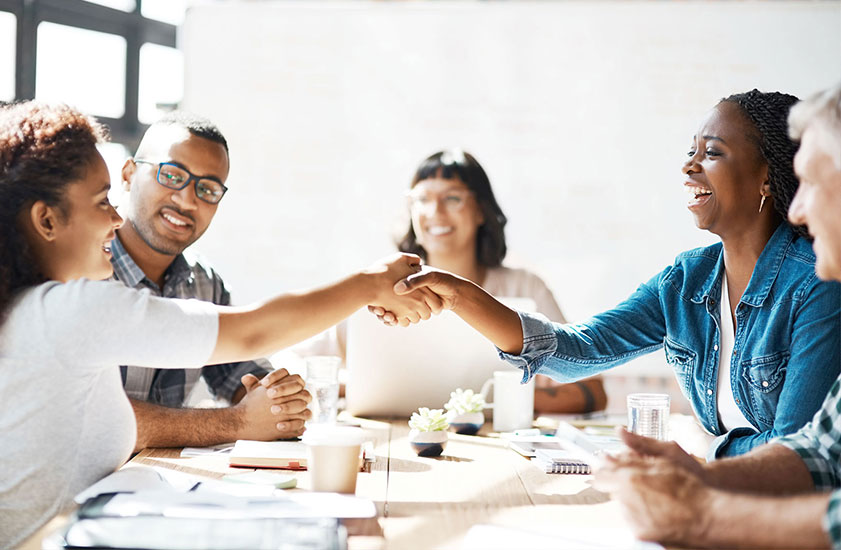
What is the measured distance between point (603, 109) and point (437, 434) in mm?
3166

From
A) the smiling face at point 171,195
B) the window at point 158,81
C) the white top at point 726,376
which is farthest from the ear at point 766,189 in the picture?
the window at point 158,81

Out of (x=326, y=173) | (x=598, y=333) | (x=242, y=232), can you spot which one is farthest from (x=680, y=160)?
(x=598, y=333)

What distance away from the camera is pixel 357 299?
61.9 inches

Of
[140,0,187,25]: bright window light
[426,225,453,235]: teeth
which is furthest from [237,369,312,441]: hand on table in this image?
[140,0,187,25]: bright window light

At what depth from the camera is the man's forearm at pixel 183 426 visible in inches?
70.9

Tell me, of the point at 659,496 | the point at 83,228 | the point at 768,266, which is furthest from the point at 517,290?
the point at 659,496

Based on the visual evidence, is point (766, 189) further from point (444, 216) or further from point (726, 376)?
point (444, 216)

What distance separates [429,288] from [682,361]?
0.60 meters

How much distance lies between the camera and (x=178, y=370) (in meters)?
2.31

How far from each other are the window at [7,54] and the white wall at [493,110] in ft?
2.99

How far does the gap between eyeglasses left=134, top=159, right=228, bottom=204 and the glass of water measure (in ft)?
2.29

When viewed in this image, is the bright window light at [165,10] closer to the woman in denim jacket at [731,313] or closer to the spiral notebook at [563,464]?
the woman in denim jacket at [731,313]

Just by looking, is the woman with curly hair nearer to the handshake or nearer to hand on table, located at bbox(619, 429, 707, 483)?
the handshake

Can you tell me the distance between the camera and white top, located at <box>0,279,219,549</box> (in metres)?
1.24
